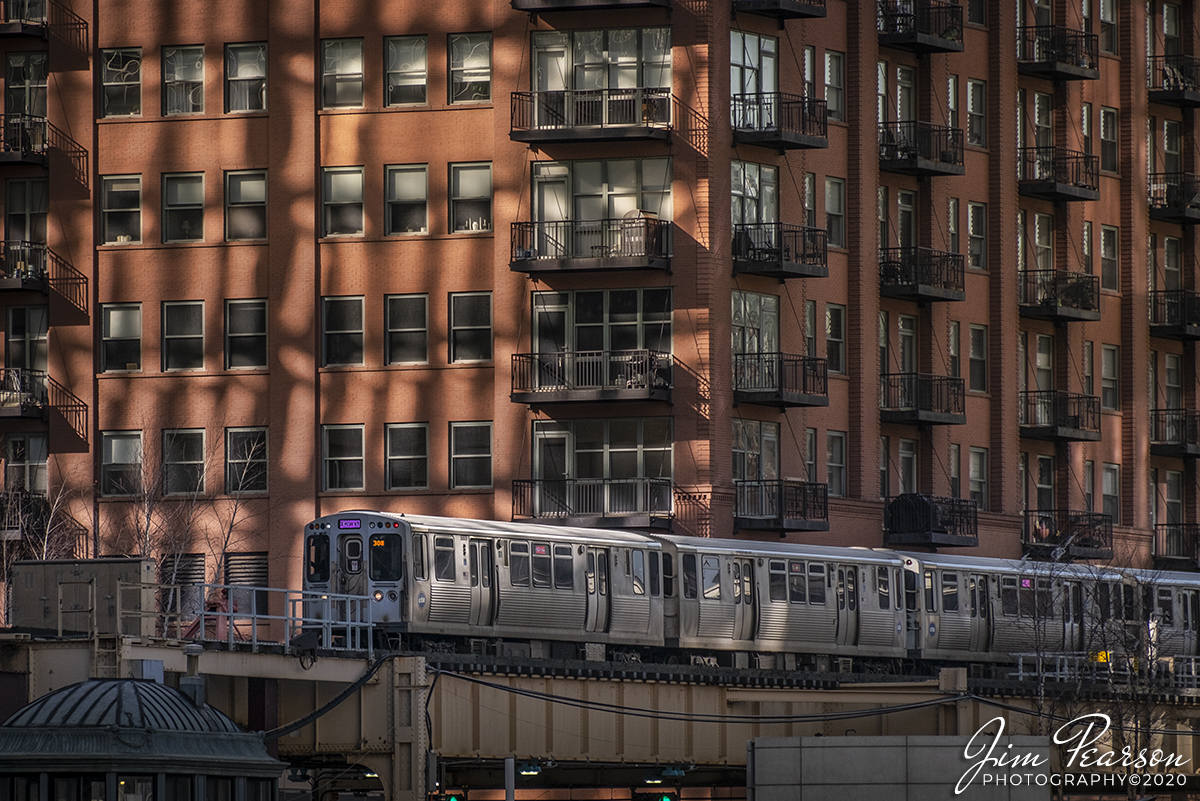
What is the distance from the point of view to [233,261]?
66.2 metres

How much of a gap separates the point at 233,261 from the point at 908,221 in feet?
69.8

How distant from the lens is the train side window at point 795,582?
54188 mm

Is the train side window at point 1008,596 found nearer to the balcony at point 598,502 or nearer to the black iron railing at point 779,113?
the balcony at point 598,502

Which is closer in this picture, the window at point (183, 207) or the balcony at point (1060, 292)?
the window at point (183, 207)

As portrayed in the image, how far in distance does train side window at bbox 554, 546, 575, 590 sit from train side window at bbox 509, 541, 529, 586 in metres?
0.78

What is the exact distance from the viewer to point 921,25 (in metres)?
71.1

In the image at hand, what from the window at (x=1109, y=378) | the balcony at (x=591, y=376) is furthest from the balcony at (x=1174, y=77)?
the balcony at (x=591, y=376)

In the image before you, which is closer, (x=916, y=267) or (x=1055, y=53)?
(x=916, y=267)

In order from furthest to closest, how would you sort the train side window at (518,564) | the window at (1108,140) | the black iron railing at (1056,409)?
the window at (1108,140), the black iron railing at (1056,409), the train side window at (518,564)

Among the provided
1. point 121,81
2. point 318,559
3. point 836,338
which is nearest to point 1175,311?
point 836,338

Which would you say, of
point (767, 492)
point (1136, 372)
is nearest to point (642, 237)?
point (767, 492)

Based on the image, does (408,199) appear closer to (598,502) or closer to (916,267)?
(598,502)

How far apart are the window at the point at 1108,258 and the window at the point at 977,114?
6.80 m

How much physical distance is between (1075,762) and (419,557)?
52.6 ft
